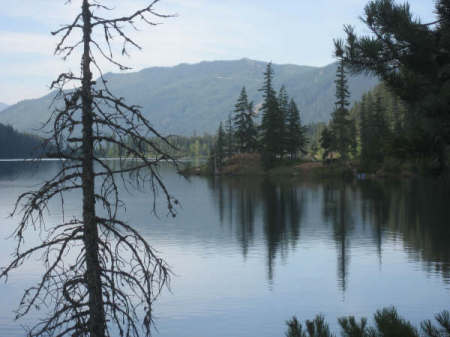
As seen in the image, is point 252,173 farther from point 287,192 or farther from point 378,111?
point 287,192

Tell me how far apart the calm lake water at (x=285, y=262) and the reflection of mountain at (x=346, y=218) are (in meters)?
0.07

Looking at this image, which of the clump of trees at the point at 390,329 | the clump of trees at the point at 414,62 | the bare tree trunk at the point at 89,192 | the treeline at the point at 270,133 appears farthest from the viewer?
the treeline at the point at 270,133

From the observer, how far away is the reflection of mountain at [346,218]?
27.7 m

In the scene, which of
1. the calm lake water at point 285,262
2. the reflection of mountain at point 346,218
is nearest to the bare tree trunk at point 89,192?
the calm lake water at point 285,262

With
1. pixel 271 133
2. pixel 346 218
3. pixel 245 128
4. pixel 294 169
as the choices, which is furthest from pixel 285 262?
pixel 245 128

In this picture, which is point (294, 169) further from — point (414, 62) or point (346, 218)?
point (414, 62)

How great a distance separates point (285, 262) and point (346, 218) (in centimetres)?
1548

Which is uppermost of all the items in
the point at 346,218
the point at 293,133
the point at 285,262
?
the point at 293,133

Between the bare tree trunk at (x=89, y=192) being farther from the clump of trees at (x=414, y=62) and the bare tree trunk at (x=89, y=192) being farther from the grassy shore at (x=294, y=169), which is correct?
the grassy shore at (x=294, y=169)

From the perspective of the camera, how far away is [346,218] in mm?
39531

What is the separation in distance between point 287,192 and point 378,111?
39.7 metres

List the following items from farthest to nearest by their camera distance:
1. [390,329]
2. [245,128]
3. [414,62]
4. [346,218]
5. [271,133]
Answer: [245,128]
[271,133]
[346,218]
[414,62]
[390,329]

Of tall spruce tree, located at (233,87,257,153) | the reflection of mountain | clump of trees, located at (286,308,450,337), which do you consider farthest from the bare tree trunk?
tall spruce tree, located at (233,87,257,153)

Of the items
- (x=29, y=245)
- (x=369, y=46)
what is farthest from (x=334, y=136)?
(x=369, y=46)
